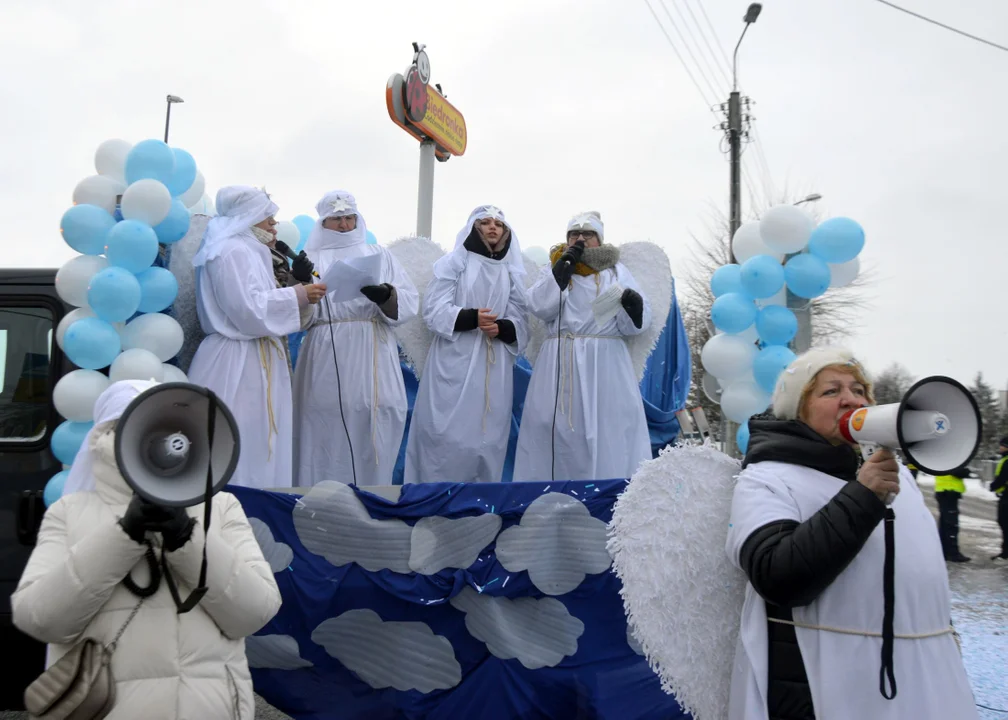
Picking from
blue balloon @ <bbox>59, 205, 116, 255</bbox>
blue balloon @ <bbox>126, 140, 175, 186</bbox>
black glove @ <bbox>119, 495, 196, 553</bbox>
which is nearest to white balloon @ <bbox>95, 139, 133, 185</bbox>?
blue balloon @ <bbox>126, 140, 175, 186</bbox>

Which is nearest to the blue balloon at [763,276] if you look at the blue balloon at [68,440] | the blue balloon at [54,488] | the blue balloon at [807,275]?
the blue balloon at [807,275]

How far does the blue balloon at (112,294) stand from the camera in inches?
167

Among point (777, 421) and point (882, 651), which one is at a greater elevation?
point (777, 421)

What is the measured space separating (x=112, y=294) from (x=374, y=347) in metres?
1.60

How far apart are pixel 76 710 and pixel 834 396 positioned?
2.07 metres

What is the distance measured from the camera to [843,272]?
5809 mm

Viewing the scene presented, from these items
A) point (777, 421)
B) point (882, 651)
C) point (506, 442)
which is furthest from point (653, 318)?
point (882, 651)

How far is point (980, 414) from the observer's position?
6.79ft

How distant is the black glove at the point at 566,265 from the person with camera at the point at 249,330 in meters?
1.37

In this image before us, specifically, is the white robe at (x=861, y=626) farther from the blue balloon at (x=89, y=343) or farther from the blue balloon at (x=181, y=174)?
the blue balloon at (x=181, y=174)

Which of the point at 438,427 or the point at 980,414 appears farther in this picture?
the point at 438,427

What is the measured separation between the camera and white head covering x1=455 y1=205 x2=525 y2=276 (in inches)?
222

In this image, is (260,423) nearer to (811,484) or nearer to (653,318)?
(653,318)

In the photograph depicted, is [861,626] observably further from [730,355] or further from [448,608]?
[730,355]
